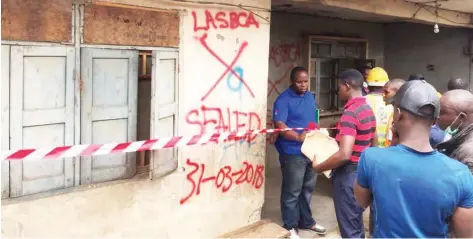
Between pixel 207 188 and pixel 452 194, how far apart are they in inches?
116

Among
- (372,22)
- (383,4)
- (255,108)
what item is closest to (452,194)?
(255,108)

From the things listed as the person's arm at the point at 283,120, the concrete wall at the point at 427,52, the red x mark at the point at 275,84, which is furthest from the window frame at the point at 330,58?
the person's arm at the point at 283,120

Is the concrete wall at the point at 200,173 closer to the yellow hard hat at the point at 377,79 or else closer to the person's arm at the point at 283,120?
the person's arm at the point at 283,120

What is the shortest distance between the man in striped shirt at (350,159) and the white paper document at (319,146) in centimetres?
28

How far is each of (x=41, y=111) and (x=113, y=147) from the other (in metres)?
0.61

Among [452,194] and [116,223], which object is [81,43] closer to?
[116,223]

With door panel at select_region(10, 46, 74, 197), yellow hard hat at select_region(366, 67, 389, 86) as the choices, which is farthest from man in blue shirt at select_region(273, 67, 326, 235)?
door panel at select_region(10, 46, 74, 197)

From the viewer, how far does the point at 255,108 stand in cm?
520

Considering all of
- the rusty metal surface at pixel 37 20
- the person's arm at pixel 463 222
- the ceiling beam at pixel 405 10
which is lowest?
the person's arm at pixel 463 222

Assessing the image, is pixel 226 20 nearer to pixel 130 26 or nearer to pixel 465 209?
pixel 130 26

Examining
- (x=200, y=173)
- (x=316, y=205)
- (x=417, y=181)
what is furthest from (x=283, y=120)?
(x=417, y=181)

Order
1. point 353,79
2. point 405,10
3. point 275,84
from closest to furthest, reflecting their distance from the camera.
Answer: point 353,79 < point 405,10 < point 275,84

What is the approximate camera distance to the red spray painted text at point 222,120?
465 centimetres

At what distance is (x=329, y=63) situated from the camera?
30.3 feet
